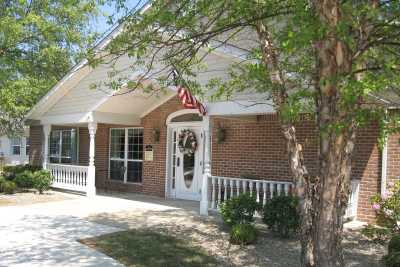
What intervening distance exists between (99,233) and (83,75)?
27.4ft

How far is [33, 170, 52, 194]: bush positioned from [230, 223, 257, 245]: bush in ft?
32.3

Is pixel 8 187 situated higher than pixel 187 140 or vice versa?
pixel 187 140

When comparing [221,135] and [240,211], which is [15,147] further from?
[240,211]

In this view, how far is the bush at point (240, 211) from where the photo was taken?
8.51 metres

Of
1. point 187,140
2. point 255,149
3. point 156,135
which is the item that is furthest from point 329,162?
point 156,135

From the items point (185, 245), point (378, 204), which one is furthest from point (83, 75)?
point (378, 204)

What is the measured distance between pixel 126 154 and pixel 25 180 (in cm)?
376

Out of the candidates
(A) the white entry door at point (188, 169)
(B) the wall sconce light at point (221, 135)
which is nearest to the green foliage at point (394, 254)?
(B) the wall sconce light at point (221, 135)

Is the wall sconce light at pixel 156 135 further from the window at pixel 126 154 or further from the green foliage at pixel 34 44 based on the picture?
the green foliage at pixel 34 44

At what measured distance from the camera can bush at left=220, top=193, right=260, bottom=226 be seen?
851cm

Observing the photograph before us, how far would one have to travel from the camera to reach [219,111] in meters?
10.5

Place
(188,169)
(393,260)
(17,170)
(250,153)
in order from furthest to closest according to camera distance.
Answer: (17,170)
(188,169)
(250,153)
(393,260)

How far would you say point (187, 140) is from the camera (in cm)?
1381

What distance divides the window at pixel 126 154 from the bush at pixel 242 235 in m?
8.31
